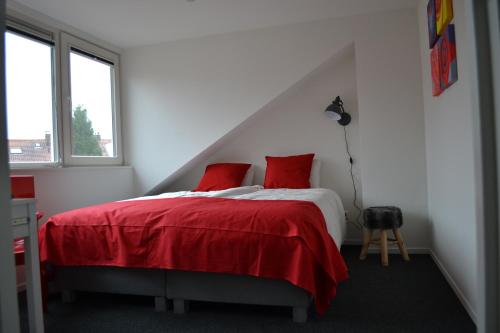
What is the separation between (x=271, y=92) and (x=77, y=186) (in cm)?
215

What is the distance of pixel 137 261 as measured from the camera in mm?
1970

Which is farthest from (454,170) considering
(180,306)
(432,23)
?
(180,306)

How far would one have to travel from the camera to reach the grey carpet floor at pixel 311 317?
1.77 meters

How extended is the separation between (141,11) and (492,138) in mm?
3036

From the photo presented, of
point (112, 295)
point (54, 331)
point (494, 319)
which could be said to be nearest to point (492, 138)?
point (494, 319)

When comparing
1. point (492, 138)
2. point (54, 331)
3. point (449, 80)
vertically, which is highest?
point (449, 80)

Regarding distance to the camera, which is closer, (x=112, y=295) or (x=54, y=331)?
(x=54, y=331)

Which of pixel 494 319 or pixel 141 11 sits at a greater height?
pixel 141 11

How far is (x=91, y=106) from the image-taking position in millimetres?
3629

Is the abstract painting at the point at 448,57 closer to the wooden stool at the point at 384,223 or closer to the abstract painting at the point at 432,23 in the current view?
the abstract painting at the point at 432,23

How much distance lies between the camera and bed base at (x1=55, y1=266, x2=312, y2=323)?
1821mm

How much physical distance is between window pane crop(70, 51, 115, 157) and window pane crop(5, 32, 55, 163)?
0.85 ft

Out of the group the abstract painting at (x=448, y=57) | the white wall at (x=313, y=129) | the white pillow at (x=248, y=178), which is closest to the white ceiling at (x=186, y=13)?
the white wall at (x=313, y=129)

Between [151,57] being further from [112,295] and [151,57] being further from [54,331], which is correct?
[54,331]
